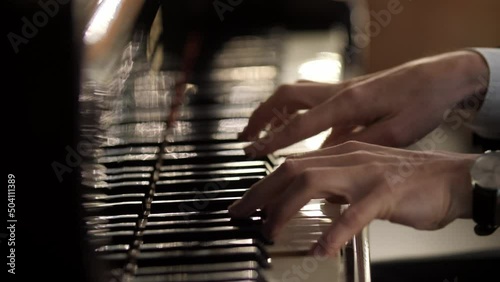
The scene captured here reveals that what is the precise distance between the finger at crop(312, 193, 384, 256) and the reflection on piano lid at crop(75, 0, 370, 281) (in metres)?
0.01

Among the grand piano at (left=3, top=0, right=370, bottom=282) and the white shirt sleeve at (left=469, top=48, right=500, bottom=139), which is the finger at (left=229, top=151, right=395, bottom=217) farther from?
the white shirt sleeve at (left=469, top=48, right=500, bottom=139)

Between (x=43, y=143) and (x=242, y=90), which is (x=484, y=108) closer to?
(x=242, y=90)

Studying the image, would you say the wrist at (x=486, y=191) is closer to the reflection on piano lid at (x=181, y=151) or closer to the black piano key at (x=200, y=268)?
Answer: the reflection on piano lid at (x=181, y=151)

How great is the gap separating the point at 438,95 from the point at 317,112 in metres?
0.18

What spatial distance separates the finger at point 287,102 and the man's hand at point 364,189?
18 cm

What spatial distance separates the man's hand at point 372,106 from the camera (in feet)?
2.69

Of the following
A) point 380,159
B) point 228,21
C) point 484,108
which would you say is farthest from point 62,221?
point 228,21

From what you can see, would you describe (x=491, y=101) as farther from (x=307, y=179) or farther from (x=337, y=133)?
(x=307, y=179)

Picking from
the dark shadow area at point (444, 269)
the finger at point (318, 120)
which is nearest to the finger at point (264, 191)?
the finger at point (318, 120)

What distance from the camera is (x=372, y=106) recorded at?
841mm

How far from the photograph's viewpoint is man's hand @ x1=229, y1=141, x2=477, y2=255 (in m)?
0.64

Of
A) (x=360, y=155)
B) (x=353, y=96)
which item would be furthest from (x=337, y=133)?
(x=360, y=155)

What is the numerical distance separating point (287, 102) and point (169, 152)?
165mm

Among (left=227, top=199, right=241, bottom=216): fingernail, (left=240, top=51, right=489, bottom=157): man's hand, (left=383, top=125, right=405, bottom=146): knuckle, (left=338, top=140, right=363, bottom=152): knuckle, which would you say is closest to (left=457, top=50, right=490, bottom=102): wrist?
(left=240, top=51, right=489, bottom=157): man's hand
